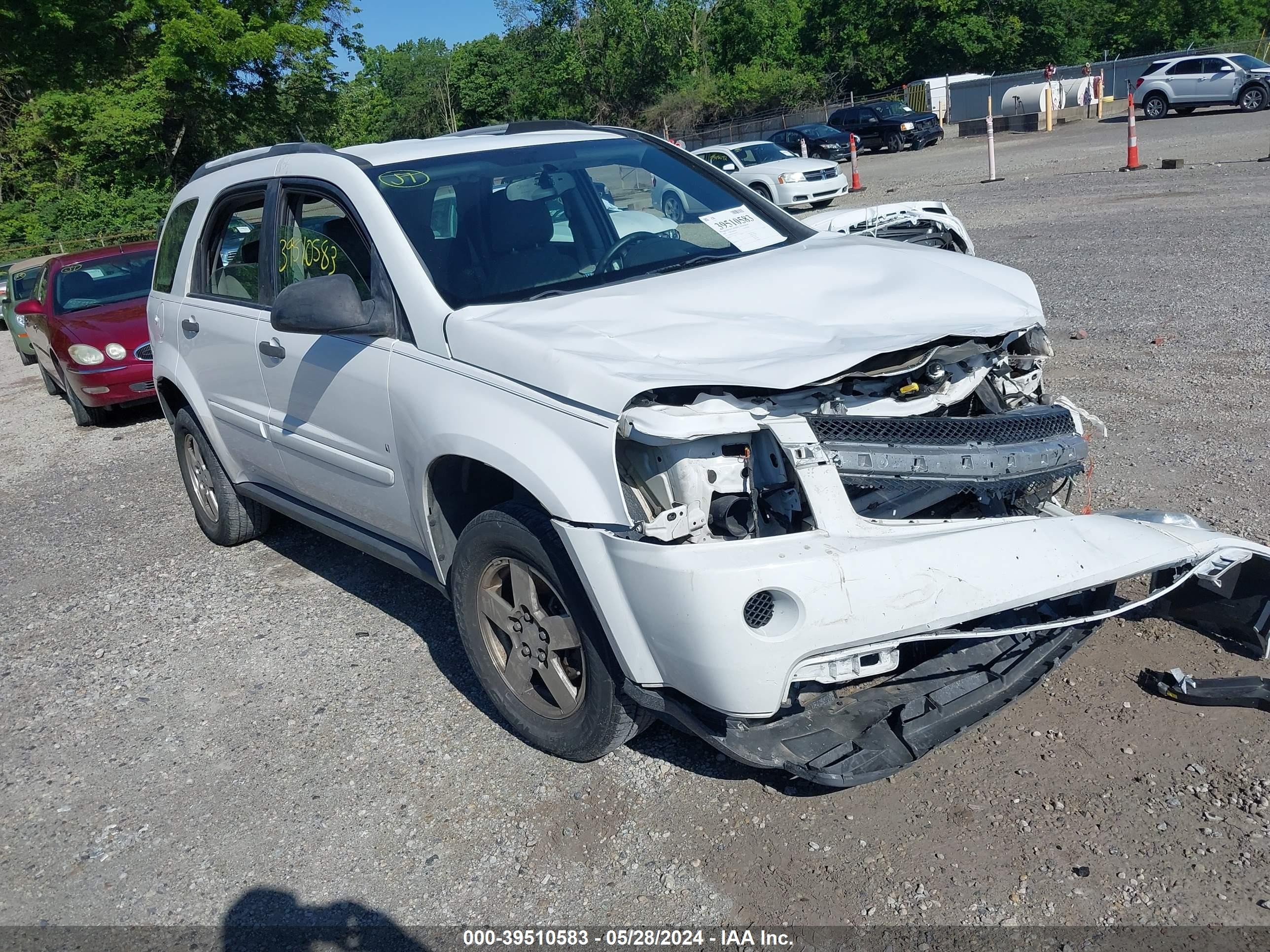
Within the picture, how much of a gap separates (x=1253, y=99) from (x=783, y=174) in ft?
53.7

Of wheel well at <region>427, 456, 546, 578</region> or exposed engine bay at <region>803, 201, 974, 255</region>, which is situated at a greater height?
exposed engine bay at <region>803, 201, 974, 255</region>

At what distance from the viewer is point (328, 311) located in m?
3.82

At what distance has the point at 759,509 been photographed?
312 cm

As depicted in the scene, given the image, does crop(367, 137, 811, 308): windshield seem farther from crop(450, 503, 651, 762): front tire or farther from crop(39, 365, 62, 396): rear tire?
crop(39, 365, 62, 396): rear tire

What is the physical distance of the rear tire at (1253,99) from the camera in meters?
29.7

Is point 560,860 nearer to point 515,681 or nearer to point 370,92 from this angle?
point 515,681

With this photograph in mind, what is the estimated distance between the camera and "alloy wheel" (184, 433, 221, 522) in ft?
20.2

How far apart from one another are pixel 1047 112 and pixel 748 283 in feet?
108

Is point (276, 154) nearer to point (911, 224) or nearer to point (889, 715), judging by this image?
point (889, 715)

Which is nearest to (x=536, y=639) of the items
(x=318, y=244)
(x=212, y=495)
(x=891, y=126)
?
(x=318, y=244)

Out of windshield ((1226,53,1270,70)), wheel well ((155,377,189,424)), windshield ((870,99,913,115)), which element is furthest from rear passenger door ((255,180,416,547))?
windshield ((870,99,913,115))

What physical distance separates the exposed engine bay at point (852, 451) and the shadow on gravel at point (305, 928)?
133 centimetres

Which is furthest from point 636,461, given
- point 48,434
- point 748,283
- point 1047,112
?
point 1047,112

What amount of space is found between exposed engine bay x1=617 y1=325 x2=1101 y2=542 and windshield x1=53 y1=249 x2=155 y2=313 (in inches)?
389
